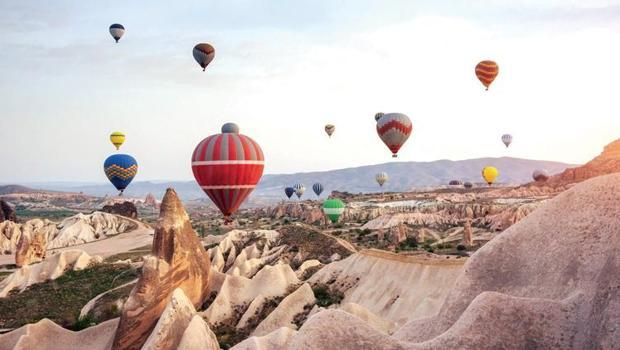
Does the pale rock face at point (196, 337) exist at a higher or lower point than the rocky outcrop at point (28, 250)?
higher

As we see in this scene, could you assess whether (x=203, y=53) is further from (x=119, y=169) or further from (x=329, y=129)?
(x=329, y=129)

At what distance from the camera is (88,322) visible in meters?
43.2

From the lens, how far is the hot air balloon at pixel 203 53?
85.3 meters

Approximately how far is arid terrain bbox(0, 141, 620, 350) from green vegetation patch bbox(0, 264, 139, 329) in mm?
233

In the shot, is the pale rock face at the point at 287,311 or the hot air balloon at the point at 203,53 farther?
the hot air balloon at the point at 203,53

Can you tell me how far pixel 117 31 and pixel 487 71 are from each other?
78.1 m

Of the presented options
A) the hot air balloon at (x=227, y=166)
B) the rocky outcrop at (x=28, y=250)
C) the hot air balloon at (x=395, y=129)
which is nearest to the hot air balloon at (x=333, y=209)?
the hot air balloon at (x=395, y=129)

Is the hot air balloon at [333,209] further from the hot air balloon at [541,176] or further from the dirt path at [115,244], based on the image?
the hot air balloon at [541,176]

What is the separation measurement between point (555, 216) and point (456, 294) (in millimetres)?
3798

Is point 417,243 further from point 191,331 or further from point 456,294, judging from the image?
point 456,294

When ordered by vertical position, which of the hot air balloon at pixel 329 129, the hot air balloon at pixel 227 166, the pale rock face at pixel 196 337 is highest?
the hot air balloon at pixel 329 129

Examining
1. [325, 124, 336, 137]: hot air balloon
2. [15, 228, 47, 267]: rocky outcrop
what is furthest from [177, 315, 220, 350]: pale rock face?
[325, 124, 336, 137]: hot air balloon

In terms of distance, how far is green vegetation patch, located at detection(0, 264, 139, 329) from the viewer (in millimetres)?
48625

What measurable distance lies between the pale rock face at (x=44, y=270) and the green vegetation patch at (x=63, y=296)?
1.01 meters
